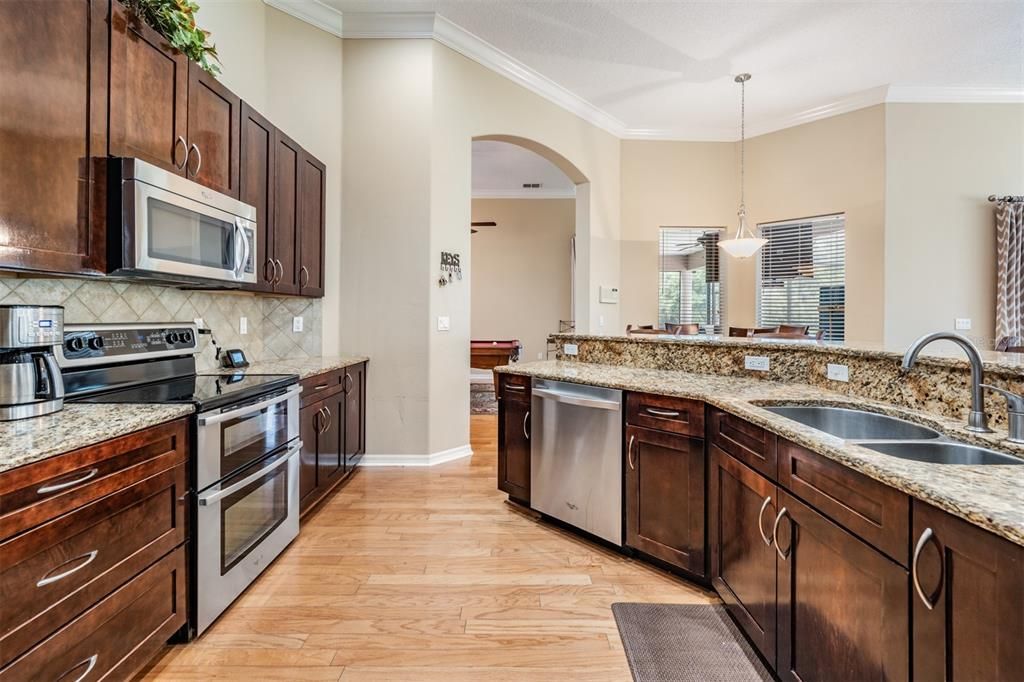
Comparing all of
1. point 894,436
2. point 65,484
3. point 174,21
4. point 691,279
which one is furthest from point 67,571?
point 691,279

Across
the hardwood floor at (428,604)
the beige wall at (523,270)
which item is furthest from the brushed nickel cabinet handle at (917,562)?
the beige wall at (523,270)

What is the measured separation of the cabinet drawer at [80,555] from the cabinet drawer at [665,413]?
6.03 feet

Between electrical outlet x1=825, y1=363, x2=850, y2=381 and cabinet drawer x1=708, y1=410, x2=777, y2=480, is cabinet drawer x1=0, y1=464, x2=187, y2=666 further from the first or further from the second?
electrical outlet x1=825, y1=363, x2=850, y2=381

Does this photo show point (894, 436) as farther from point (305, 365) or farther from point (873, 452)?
point (305, 365)

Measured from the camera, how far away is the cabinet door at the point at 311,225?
3.34m

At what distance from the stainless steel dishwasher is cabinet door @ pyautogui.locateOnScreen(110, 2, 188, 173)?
80.8 inches

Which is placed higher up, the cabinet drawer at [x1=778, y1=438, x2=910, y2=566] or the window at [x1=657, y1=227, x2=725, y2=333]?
the window at [x1=657, y1=227, x2=725, y2=333]

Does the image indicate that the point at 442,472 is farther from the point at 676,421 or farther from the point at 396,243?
the point at 676,421

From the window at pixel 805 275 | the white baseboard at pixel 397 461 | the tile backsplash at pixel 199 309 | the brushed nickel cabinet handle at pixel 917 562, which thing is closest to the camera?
the brushed nickel cabinet handle at pixel 917 562

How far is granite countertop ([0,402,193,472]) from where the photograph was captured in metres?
1.14

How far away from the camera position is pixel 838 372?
207cm

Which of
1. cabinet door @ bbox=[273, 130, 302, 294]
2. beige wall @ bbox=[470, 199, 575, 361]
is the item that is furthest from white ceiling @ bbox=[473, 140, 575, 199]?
cabinet door @ bbox=[273, 130, 302, 294]

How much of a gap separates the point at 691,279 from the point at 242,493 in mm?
5600

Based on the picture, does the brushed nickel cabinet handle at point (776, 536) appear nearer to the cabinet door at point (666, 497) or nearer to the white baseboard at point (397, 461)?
the cabinet door at point (666, 497)
